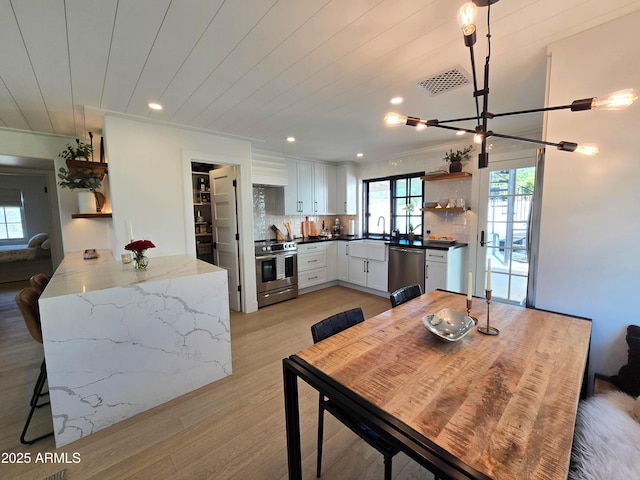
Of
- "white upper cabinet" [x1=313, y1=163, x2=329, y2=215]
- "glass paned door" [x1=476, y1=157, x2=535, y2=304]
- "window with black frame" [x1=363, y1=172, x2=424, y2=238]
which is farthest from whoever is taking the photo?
"white upper cabinet" [x1=313, y1=163, x2=329, y2=215]

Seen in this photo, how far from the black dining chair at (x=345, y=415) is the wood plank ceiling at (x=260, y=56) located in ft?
5.29

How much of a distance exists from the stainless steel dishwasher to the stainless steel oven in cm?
156

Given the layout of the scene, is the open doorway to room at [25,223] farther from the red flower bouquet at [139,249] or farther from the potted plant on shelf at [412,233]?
the potted plant on shelf at [412,233]

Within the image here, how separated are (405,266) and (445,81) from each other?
2622 millimetres

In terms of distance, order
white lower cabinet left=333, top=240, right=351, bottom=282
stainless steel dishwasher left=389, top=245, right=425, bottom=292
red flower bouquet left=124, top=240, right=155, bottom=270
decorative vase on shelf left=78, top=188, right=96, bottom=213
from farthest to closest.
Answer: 1. white lower cabinet left=333, top=240, right=351, bottom=282
2. stainless steel dishwasher left=389, top=245, right=425, bottom=292
3. decorative vase on shelf left=78, top=188, right=96, bottom=213
4. red flower bouquet left=124, top=240, right=155, bottom=270

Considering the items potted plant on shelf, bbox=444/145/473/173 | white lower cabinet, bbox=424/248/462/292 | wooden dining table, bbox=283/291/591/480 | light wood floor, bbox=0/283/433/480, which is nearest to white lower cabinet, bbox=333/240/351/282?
white lower cabinet, bbox=424/248/462/292

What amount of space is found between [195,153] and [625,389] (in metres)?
4.00

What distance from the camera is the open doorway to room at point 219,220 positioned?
3.73 m

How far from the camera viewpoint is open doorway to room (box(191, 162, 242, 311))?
147 inches

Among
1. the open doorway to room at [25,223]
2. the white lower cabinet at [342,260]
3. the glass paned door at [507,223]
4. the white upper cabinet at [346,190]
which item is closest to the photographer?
the glass paned door at [507,223]

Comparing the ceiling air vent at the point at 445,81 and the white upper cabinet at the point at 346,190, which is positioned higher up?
the ceiling air vent at the point at 445,81

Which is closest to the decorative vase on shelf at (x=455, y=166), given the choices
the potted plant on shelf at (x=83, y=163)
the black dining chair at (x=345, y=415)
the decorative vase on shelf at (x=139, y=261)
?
the black dining chair at (x=345, y=415)

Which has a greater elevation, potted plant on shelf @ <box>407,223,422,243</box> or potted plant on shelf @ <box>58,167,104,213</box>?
potted plant on shelf @ <box>58,167,104,213</box>

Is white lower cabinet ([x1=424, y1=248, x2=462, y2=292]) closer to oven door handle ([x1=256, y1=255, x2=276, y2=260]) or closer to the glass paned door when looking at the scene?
the glass paned door
